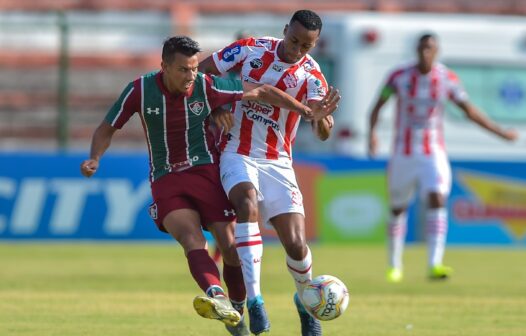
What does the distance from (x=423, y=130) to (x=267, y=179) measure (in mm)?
5852

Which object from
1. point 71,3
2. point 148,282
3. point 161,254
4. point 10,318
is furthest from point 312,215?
point 71,3

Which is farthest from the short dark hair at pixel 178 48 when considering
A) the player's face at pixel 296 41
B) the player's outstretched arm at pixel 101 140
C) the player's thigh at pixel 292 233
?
the player's thigh at pixel 292 233

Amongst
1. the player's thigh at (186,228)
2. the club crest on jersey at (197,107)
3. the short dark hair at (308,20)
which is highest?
the short dark hair at (308,20)

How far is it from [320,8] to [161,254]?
43.5 feet

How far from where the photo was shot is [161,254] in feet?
61.3

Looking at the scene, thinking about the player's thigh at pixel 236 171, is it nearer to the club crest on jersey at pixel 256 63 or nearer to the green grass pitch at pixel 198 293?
the club crest on jersey at pixel 256 63

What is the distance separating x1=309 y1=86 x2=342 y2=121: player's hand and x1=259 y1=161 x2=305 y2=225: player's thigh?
566 millimetres

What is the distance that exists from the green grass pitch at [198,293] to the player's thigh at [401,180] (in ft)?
2.90

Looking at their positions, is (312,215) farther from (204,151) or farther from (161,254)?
(204,151)

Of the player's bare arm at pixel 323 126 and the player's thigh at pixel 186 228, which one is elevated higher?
the player's bare arm at pixel 323 126

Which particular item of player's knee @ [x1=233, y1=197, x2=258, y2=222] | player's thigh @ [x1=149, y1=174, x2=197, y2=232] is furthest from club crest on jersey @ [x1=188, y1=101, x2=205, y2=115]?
player's knee @ [x1=233, y1=197, x2=258, y2=222]

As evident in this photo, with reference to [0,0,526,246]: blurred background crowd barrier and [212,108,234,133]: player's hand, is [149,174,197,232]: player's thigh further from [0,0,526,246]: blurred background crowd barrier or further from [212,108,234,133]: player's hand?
[0,0,526,246]: blurred background crowd barrier

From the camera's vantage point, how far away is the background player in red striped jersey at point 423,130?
1471cm

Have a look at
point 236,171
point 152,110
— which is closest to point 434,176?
point 236,171
